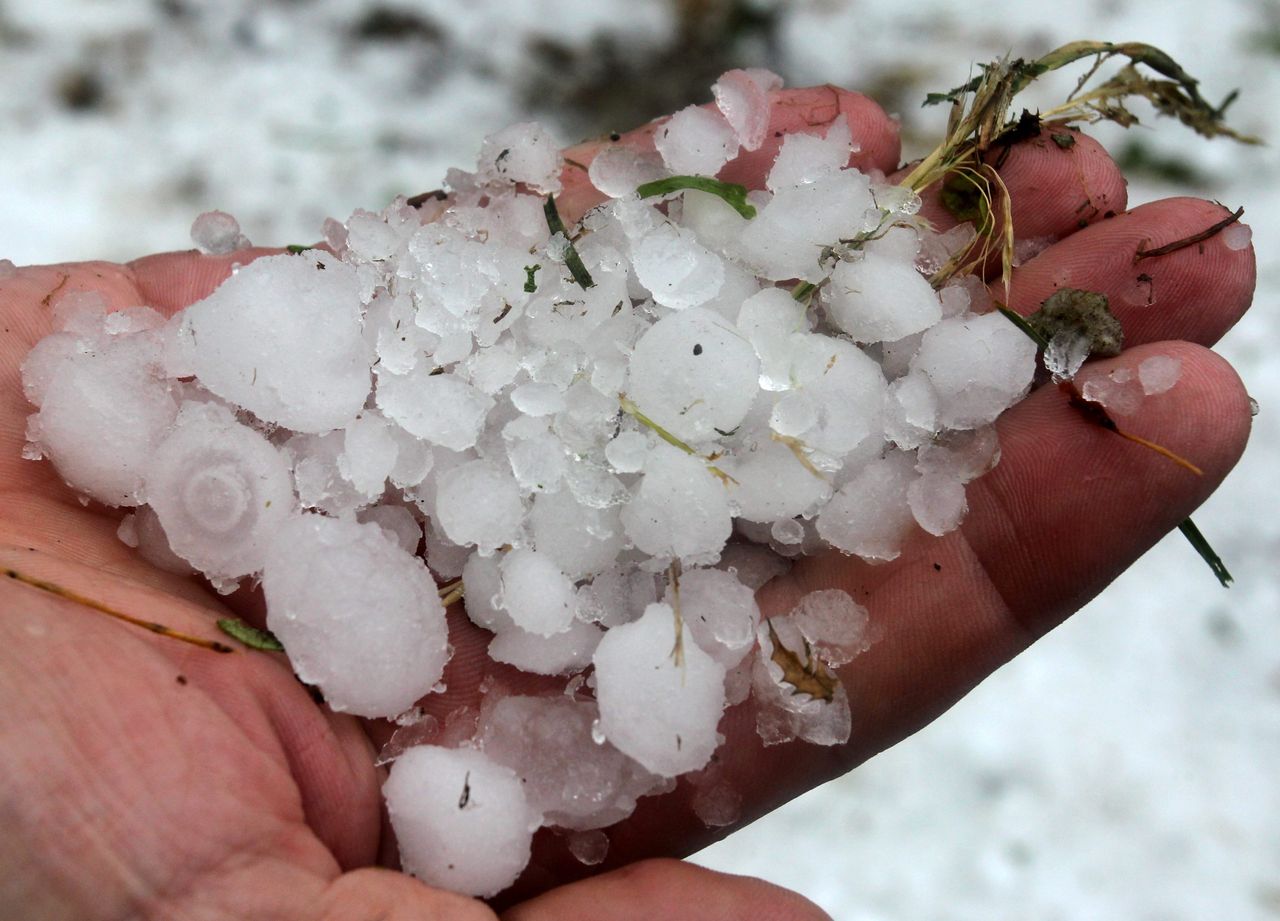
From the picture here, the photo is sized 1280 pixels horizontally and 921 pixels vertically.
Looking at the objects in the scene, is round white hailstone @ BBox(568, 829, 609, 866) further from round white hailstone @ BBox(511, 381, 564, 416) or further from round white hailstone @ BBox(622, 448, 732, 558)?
round white hailstone @ BBox(511, 381, 564, 416)

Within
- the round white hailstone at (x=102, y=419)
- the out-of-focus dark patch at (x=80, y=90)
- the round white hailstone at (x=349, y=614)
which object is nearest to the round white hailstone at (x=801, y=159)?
the round white hailstone at (x=349, y=614)

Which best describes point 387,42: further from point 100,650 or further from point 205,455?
point 100,650

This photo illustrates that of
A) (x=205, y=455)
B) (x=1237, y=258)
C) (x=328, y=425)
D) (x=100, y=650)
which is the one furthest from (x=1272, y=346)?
(x=100, y=650)

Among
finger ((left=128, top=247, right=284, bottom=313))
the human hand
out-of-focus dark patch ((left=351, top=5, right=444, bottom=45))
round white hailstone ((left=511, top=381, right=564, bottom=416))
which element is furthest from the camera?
out-of-focus dark patch ((left=351, top=5, right=444, bottom=45))

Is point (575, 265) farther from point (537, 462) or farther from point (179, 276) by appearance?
point (179, 276)

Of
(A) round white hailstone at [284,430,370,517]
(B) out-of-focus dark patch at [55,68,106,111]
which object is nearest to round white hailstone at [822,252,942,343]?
(A) round white hailstone at [284,430,370,517]

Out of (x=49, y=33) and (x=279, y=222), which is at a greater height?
(x=49, y=33)
